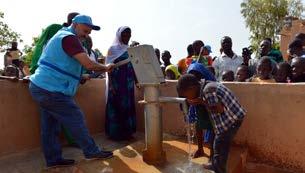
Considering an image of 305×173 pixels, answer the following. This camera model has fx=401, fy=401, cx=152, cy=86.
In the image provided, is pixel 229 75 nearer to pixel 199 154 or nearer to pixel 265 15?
pixel 199 154

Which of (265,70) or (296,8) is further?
(296,8)

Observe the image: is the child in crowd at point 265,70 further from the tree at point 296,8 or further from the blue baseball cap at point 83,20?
the tree at point 296,8

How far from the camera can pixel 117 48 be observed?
450 centimetres

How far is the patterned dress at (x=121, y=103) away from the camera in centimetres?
456

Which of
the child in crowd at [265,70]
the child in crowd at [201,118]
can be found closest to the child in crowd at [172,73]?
the child in crowd at [265,70]

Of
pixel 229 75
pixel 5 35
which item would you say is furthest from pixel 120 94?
pixel 5 35

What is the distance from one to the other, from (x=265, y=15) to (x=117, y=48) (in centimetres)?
2109

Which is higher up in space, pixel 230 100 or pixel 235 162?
pixel 230 100

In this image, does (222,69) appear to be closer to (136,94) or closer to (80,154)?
(136,94)

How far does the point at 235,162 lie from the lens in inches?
138

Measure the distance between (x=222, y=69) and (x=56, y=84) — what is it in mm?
2571

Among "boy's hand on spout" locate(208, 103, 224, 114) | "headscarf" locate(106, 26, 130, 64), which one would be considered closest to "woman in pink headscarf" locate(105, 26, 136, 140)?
"headscarf" locate(106, 26, 130, 64)

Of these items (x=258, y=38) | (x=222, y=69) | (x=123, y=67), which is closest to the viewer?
(x=123, y=67)

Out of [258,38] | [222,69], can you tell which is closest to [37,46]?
[222,69]
